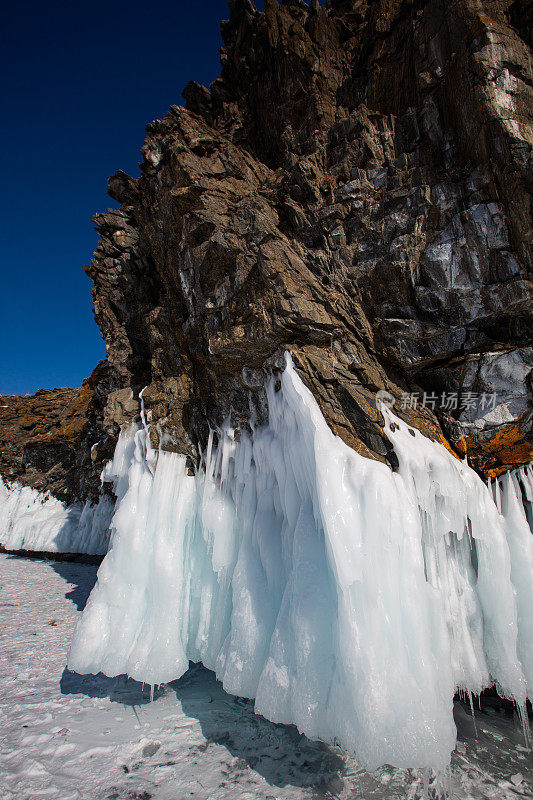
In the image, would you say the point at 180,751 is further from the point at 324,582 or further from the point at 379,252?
the point at 379,252

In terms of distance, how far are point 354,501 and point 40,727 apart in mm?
4479

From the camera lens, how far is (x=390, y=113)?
6.89m

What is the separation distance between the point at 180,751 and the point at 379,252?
750 cm

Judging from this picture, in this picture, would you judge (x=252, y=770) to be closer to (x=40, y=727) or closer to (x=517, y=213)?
(x=40, y=727)

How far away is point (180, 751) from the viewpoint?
3494 millimetres

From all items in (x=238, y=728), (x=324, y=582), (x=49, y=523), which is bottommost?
(x=238, y=728)

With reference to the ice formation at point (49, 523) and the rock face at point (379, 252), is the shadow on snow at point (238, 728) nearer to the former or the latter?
the rock face at point (379, 252)

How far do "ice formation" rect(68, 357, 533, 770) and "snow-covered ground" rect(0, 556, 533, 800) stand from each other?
45cm

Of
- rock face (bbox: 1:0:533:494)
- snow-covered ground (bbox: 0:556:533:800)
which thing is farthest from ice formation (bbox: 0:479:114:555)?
rock face (bbox: 1:0:533:494)

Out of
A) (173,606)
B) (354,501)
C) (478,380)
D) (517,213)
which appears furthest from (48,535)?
(517,213)

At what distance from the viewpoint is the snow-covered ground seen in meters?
3.03

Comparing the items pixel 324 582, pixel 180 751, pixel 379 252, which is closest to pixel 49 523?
pixel 180 751

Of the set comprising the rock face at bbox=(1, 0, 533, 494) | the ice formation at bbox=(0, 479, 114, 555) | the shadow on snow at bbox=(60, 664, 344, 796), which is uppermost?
the rock face at bbox=(1, 0, 533, 494)

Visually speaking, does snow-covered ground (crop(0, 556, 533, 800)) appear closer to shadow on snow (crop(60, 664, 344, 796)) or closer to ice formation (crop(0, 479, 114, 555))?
shadow on snow (crop(60, 664, 344, 796))
